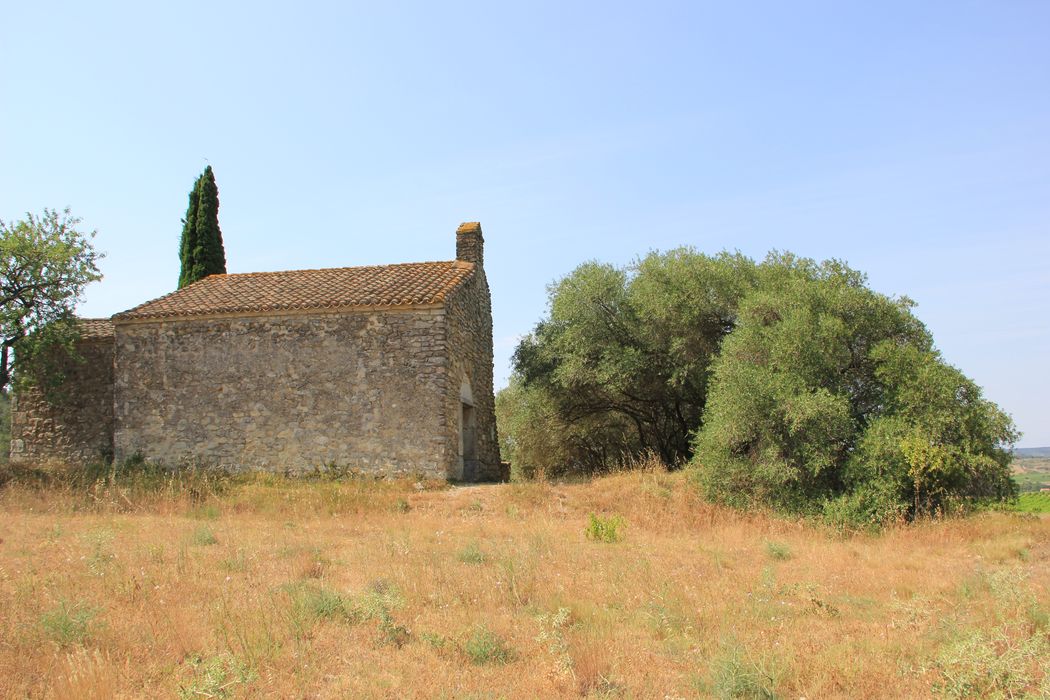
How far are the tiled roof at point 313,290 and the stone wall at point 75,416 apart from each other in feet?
8.10

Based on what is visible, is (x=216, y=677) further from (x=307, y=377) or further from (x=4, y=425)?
(x=4, y=425)

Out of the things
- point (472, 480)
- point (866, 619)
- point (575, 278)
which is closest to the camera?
point (866, 619)

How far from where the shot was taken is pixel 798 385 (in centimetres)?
1309

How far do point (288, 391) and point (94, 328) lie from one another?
7.29m

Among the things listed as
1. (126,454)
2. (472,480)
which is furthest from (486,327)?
(126,454)

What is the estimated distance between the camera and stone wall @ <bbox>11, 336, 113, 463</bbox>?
19.3m

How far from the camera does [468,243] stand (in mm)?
20141

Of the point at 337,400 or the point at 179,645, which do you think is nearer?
the point at 179,645

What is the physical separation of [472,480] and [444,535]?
23.5 feet

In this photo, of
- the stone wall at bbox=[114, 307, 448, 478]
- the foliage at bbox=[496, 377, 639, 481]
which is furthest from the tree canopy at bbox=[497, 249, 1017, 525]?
the stone wall at bbox=[114, 307, 448, 478]

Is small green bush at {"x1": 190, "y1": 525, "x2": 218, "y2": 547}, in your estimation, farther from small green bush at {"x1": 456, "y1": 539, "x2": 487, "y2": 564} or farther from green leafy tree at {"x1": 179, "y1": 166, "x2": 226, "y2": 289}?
green leafy tree at {"x1": 179, "y1": 166, "x2": 226, "y2": 289}

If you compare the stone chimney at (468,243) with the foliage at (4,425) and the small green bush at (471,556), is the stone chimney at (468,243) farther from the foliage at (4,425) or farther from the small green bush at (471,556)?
the foliage at (4,425)

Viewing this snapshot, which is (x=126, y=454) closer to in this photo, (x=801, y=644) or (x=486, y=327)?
(x=486, y=327)

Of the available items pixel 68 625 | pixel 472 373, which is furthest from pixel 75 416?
pixel 68 625
